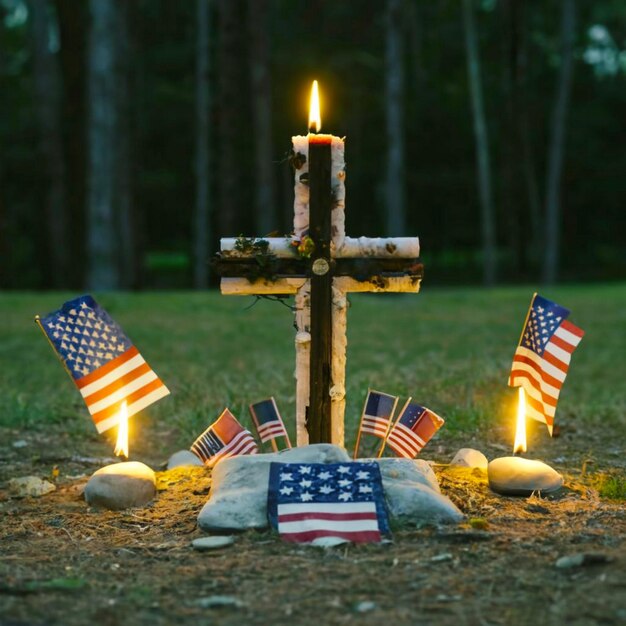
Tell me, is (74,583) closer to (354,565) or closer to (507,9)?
(354,565)

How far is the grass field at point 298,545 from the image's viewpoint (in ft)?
13.1

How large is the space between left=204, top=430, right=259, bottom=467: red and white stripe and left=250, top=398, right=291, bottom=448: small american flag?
→ 86 millimetres

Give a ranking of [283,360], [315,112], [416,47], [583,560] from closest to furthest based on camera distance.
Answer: [583,560] → [315,112] → [283,360] → [416,47]

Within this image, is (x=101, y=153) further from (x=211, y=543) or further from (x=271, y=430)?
(x=211, y=543)

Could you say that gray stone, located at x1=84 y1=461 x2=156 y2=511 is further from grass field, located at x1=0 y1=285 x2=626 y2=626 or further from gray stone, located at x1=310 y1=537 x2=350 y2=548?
gray stone, located at x1=310 y1=537 x2=350 y2=548

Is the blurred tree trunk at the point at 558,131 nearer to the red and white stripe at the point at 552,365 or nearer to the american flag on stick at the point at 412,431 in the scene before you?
the red and white stripe at the point at 552,365

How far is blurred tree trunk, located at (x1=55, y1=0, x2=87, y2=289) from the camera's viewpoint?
2892cm

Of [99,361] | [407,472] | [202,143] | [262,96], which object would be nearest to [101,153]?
[262,96]

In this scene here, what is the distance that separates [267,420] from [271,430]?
6 centimetres

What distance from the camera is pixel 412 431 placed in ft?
20.4

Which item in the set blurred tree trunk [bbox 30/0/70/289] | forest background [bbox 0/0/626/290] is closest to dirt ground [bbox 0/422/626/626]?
forest background [bbox 0/0/626/290]

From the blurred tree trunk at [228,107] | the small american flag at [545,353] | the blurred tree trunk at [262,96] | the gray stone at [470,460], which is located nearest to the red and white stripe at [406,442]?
the gray stone at [470,460]

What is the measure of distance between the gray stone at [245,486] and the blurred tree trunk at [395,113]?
20358 mm

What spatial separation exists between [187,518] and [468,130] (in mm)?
40096
